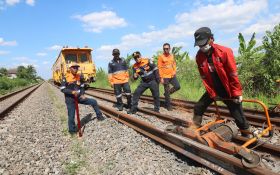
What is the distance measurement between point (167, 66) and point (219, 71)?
5.42m

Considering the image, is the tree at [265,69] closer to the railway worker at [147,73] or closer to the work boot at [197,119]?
the railway worker at [147,73]

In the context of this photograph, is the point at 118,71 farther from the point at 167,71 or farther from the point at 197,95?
the point at 197,95

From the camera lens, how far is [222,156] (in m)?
3.92

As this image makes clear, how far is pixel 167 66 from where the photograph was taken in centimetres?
993

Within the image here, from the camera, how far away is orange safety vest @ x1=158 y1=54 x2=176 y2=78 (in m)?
9.91

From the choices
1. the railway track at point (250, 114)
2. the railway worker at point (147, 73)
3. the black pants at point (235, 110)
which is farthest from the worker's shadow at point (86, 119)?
the black pants at point (235, 110)

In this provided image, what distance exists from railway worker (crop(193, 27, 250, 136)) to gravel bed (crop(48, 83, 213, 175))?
114 centimetres

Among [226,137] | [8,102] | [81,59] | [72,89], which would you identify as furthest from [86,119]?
[81,59]

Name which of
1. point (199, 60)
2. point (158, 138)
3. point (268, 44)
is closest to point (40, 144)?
point (158, 138)

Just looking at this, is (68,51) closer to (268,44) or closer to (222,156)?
(268,44)

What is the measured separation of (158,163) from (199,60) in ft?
5.93

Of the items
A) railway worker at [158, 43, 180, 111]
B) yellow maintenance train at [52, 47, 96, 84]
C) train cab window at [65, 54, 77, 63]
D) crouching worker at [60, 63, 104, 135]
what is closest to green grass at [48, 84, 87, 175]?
crouching worker at [60, 63, 104, 135]

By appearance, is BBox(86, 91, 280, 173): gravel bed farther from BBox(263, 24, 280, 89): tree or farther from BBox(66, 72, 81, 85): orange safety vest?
BBox(263, 24, 280, 89): tree

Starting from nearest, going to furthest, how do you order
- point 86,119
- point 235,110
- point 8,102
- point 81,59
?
point 235,110, point 86,119, point 8,102, point 81,59
